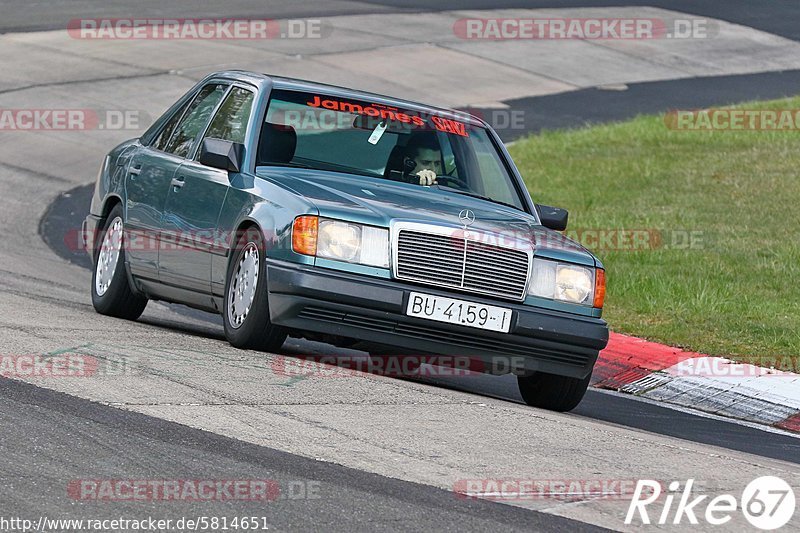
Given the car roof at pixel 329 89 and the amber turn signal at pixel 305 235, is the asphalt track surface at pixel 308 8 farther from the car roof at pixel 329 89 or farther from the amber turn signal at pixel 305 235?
the amber turn signal at pixel 305 235

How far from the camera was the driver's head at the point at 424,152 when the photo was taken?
9.23 m

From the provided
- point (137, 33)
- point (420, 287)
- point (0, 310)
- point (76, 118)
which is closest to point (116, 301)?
point (0, 310)

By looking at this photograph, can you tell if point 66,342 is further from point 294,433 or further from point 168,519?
point 168,519

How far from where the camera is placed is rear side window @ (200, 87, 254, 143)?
927 cm

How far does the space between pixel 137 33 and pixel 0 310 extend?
62.2 ft

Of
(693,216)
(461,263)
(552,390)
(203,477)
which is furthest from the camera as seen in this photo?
(693,216)

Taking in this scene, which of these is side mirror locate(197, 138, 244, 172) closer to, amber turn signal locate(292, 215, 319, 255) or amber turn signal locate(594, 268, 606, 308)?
amber turn signal locate(292, 215, 319, 255)

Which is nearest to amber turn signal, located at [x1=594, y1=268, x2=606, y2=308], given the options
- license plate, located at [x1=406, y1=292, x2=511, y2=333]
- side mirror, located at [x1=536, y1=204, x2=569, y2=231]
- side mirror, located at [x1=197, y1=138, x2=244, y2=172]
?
license plate, located at [x1=406, y1=292, x2=511, y2=333]

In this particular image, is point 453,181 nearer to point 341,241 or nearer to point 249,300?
point 341,241

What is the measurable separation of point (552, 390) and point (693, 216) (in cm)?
815

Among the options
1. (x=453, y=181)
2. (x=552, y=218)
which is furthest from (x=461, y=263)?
(x=552, y=218)

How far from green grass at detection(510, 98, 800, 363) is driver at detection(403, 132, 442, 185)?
286 centimetres

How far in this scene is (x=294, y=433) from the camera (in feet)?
21.1

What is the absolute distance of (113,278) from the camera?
10.1 meters
